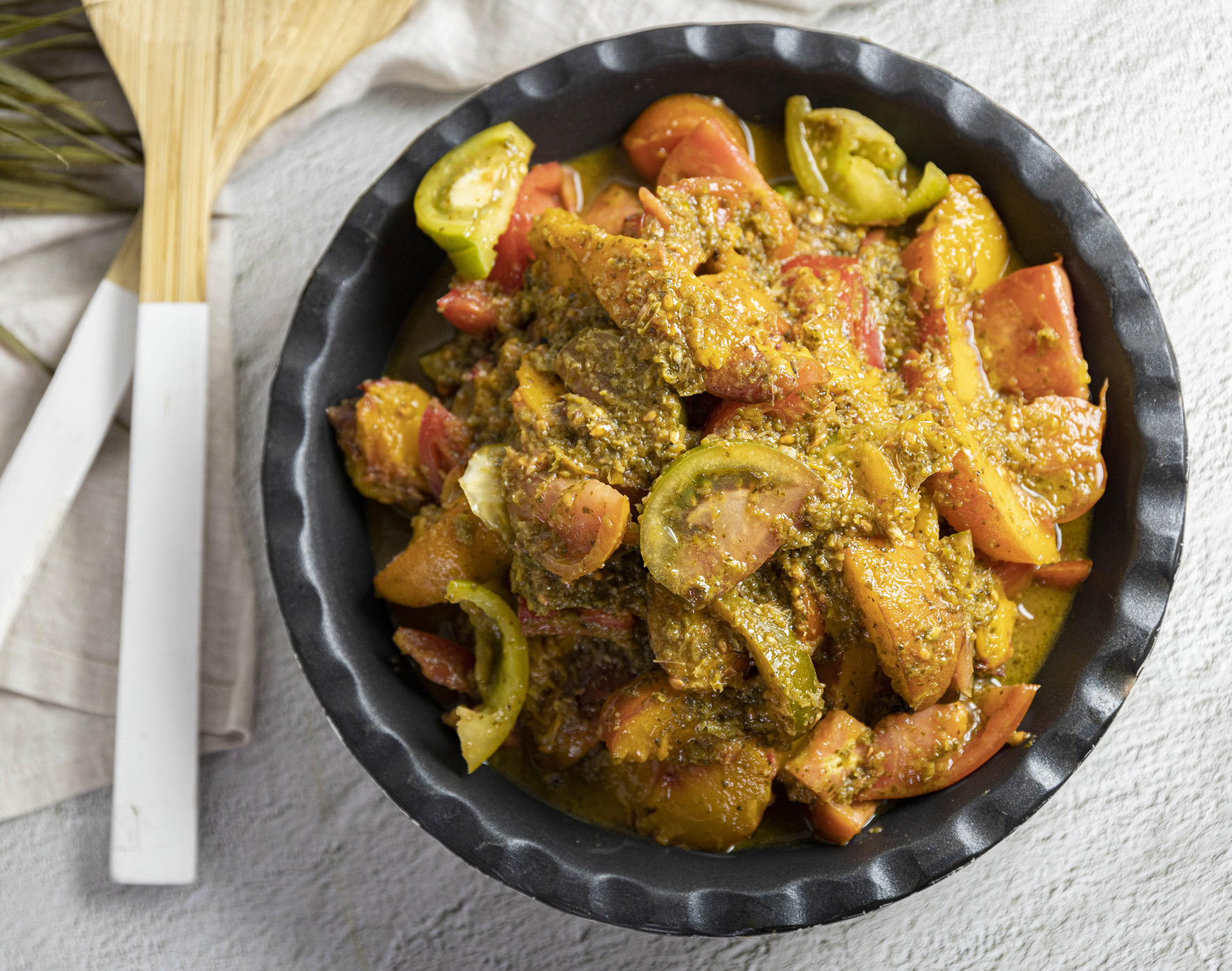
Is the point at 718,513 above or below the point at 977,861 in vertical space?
above

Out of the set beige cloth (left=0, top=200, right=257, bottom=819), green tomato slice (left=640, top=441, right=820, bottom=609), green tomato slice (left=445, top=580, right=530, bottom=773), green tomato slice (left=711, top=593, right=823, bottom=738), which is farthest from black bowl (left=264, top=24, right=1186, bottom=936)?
green tomato slice (left=640, top=441, right=820, bottom=609)

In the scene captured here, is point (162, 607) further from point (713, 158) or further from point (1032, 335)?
point (1032, 335)

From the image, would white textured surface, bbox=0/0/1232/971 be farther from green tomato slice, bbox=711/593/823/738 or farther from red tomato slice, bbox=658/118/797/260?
green tomato slice, bbox=711/593/823/738

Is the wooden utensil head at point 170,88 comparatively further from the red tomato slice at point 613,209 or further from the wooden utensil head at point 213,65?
the red tomato slice at point 613,209

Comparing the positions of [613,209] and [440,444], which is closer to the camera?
[440,444]

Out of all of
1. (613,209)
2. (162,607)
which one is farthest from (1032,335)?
(162,607)

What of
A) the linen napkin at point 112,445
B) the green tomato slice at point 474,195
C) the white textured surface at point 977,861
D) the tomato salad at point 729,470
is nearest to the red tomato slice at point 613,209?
the tomato salad at point 729,470
